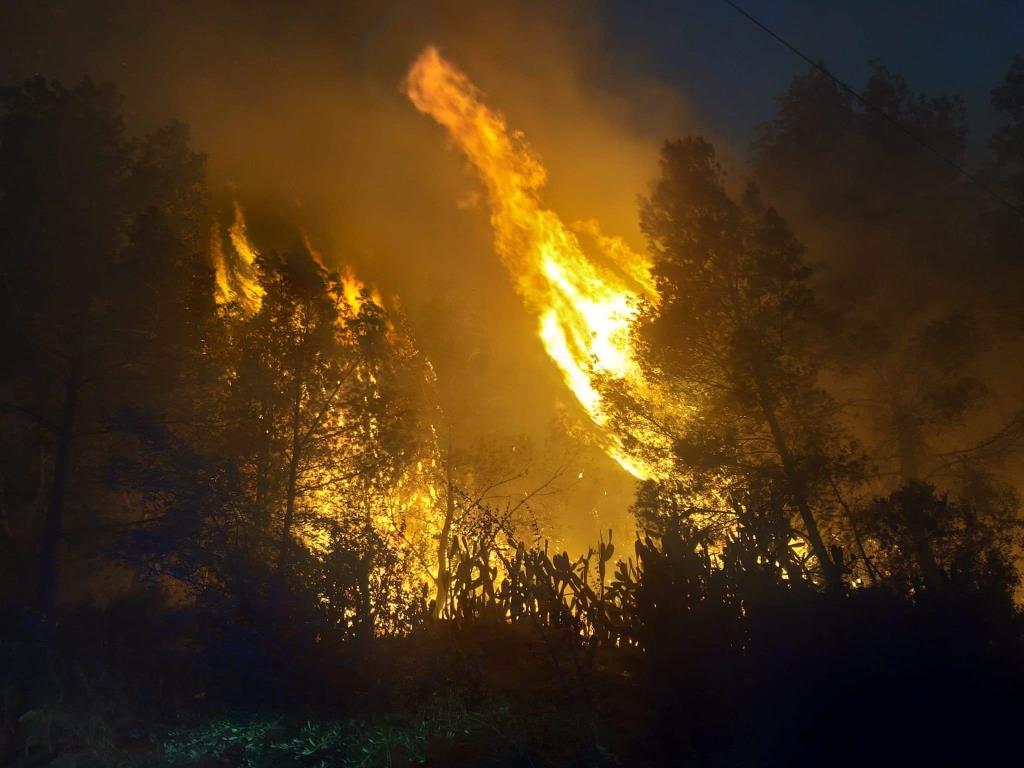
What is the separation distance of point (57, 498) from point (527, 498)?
38.4ft

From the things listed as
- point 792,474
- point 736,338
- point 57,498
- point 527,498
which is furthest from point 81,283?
point 792,474

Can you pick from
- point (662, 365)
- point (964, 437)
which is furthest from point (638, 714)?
point (964, 437)

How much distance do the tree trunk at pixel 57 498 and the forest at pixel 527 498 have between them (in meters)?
0.10

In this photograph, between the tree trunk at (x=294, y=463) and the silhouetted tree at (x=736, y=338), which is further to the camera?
the silhouetted tree at (x=736, y=338)

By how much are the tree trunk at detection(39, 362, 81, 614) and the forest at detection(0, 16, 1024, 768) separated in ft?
0.34

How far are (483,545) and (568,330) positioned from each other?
17.3 meters

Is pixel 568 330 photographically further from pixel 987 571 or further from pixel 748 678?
pixel 748 678

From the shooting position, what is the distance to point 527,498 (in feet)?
60.3

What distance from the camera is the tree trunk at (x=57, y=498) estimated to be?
13.8 m

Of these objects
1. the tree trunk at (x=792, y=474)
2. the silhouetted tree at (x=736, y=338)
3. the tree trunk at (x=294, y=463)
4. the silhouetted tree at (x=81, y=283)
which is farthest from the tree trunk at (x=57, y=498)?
the tree trunk at (x=792, y=474)

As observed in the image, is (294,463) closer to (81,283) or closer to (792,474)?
(81,283)

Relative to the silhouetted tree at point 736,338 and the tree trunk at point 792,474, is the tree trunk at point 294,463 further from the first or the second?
the tree trunk at point 792,474

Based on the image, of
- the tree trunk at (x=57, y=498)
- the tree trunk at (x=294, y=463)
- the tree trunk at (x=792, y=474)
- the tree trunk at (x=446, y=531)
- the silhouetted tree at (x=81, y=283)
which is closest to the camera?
the tree trunk at (x=792, y=474)

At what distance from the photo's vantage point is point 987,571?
28.1 feet
